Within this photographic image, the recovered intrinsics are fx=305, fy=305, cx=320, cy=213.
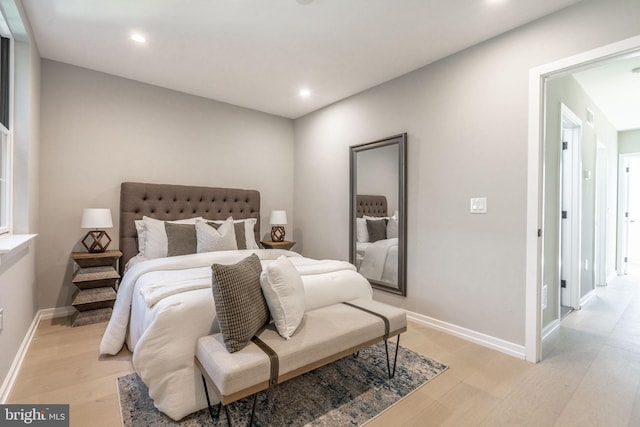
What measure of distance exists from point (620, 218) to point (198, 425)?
695cm

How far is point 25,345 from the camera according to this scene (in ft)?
7.64

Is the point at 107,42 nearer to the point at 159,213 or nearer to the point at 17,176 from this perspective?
the point at 17,176

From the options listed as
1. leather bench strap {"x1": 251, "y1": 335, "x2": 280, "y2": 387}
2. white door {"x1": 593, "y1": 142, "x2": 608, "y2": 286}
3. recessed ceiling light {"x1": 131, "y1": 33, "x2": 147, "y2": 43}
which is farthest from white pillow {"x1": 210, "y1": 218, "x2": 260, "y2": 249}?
white door {"x1": 593, "y1": 142, "x2": 608, "y2": 286}

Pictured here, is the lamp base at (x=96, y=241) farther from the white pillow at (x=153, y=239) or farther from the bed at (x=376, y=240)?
the bed at (x=376, y=240)

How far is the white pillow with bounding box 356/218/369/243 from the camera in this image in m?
3.65

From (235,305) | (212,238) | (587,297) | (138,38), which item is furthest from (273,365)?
(587,297)

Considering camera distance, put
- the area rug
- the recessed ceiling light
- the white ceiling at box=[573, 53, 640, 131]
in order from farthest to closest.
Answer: the white ceiling at box=[573, 53, 640, 131]
the recessed ceiling light
the area rug

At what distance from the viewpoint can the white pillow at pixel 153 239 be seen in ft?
10.1

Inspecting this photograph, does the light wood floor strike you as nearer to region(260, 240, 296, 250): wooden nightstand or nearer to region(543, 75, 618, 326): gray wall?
region(543, 75, 618, 326): gray wall

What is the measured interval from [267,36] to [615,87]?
12.6 feet

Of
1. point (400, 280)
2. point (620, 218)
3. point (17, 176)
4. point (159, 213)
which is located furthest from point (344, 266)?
point (620, 218)

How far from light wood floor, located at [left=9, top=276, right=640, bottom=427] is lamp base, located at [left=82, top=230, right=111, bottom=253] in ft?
2.47

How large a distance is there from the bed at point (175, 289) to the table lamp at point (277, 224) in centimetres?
26

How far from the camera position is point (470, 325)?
2.68 meters
